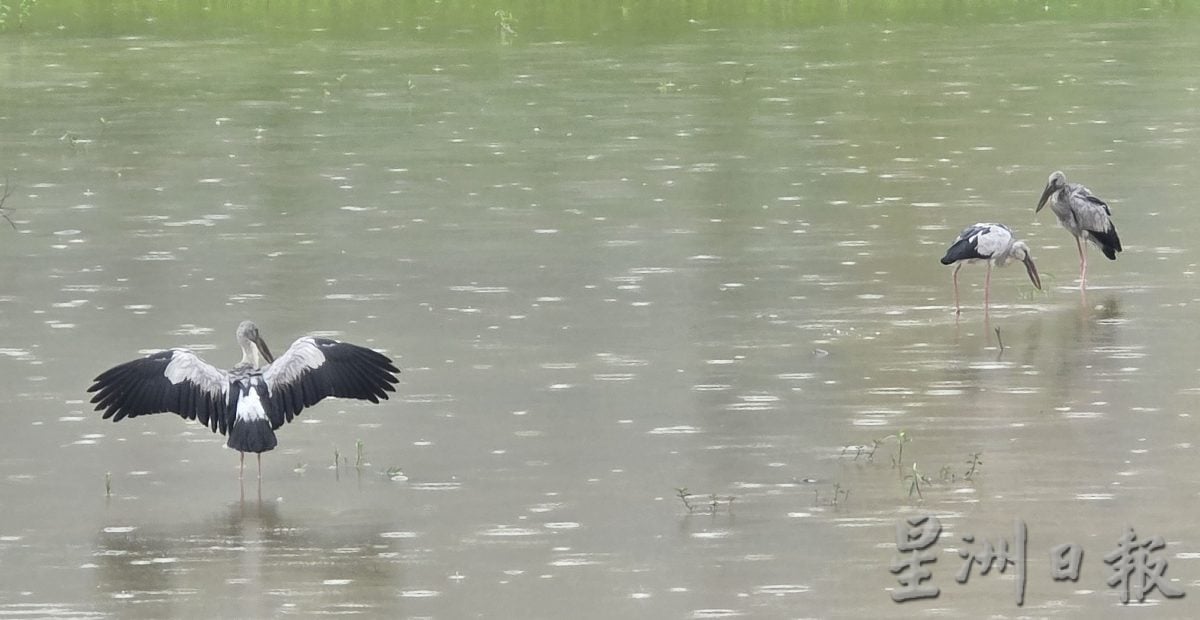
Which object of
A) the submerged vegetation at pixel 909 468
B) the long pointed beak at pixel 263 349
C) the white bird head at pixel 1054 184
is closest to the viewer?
the submerged vegetation at pixel 909 468

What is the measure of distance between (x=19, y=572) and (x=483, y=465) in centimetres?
227

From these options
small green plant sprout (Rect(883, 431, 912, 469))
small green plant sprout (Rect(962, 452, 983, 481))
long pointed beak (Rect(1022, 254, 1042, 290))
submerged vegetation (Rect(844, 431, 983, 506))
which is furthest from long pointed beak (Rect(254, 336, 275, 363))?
long pointed beak (Rect(1022, 254, 1042, 290))

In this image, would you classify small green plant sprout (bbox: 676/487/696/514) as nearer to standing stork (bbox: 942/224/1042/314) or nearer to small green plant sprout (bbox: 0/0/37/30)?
standing stork (bbox: 942/224/1042/314)

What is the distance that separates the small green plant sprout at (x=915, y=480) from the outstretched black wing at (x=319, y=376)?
2330 millimetres

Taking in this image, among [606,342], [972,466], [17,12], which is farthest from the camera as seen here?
[17,12]

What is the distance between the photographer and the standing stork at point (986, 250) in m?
14.0

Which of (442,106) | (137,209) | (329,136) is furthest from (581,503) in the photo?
(442,106)

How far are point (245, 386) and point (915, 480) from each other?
2.90 meters

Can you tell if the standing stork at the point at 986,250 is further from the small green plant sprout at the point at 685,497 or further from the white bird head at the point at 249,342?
the white bird head at the point at 249,342

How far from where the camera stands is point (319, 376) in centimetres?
1059

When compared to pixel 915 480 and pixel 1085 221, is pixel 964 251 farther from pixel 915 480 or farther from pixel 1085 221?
pixel 915 480

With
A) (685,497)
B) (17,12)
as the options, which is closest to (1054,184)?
(685,497)

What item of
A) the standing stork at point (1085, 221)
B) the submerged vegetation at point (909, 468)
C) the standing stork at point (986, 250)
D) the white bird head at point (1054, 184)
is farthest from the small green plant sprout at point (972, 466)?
the white bird head at point (1054, 184)

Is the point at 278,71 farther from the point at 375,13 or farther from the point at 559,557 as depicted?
the point at 559,557
